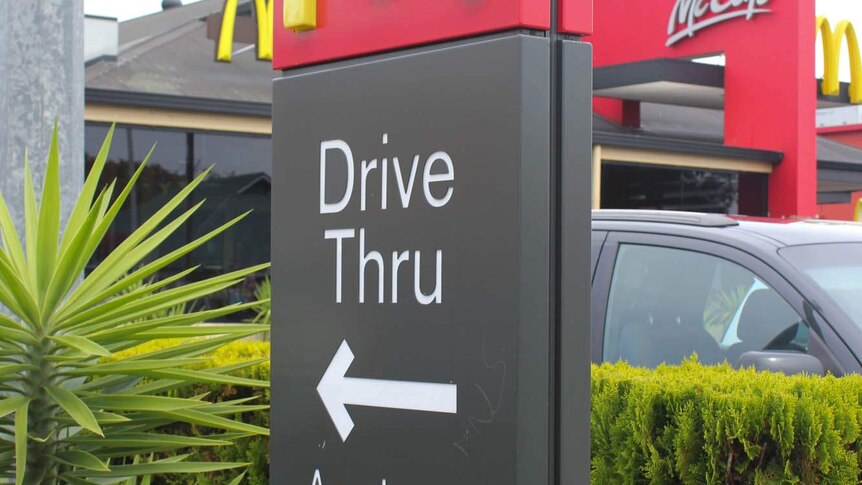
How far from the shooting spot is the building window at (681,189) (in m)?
19.6

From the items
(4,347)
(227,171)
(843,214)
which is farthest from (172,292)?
(843,214)

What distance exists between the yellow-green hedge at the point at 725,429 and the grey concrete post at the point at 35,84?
2.31 m

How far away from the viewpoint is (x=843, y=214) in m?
35.5

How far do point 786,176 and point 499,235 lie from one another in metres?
19.8

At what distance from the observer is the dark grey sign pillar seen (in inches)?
73.1

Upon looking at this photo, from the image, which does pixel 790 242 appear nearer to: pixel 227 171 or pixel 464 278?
pixel 464 278

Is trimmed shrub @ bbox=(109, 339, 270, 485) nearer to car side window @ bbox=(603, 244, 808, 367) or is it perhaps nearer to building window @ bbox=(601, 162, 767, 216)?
car side window @ bbox=(603, 244, 808, 367)

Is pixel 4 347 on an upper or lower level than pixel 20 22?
lower

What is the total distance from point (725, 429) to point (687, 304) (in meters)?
1.61

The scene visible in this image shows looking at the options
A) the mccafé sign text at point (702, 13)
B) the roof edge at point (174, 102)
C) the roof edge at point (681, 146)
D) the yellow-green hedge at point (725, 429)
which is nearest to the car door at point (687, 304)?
the yellow-green hedge at point (725, 429)

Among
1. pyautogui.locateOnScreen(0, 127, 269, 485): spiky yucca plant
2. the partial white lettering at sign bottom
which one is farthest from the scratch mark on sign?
pyautogui.locateOnScreen(0, 127, 269, 485): spiky yucca plant

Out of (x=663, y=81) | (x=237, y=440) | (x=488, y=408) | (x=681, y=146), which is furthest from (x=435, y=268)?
(x=663, y=81)

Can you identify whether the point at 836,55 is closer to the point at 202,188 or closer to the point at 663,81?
the point at 663,81

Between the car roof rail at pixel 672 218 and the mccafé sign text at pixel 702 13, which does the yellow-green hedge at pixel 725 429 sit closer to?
the car roof rail at pixel 672 218
